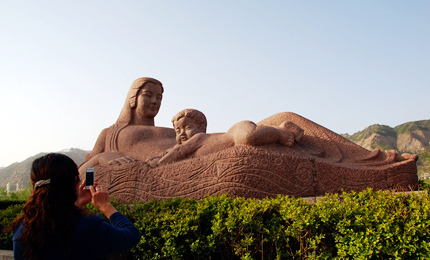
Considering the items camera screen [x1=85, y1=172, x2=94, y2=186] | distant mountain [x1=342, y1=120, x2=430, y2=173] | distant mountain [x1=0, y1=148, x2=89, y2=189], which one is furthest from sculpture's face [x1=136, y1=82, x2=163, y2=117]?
distant mountain [x1=0, y1=148, x2=89, y2=189]

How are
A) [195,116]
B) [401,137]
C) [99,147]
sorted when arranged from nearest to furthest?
[195,116], [99,147], [401,137]

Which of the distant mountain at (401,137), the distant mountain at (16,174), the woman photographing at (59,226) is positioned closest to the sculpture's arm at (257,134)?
the woman photographing at (59,226)

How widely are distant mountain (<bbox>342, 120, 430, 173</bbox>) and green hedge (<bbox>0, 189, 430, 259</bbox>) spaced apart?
2049 centimetres

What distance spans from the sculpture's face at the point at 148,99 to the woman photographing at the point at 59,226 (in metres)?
4.42

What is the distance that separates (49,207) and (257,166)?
291 centimetres

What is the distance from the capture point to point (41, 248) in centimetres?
130

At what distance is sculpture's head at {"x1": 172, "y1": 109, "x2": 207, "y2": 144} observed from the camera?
15.9ft

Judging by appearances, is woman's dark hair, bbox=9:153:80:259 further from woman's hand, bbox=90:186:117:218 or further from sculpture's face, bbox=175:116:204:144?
sculpture's face, bbox=175:116:204:144

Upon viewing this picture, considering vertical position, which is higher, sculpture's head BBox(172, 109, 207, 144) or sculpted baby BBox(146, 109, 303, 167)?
sculpture's head BBox(172, 109, 207, 144)

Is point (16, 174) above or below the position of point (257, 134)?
below

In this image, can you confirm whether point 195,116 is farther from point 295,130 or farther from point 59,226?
point 59,226

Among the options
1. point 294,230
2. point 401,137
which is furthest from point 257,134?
point 401,137

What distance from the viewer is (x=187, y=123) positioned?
4852mm

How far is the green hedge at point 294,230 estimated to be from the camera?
2443 mm
